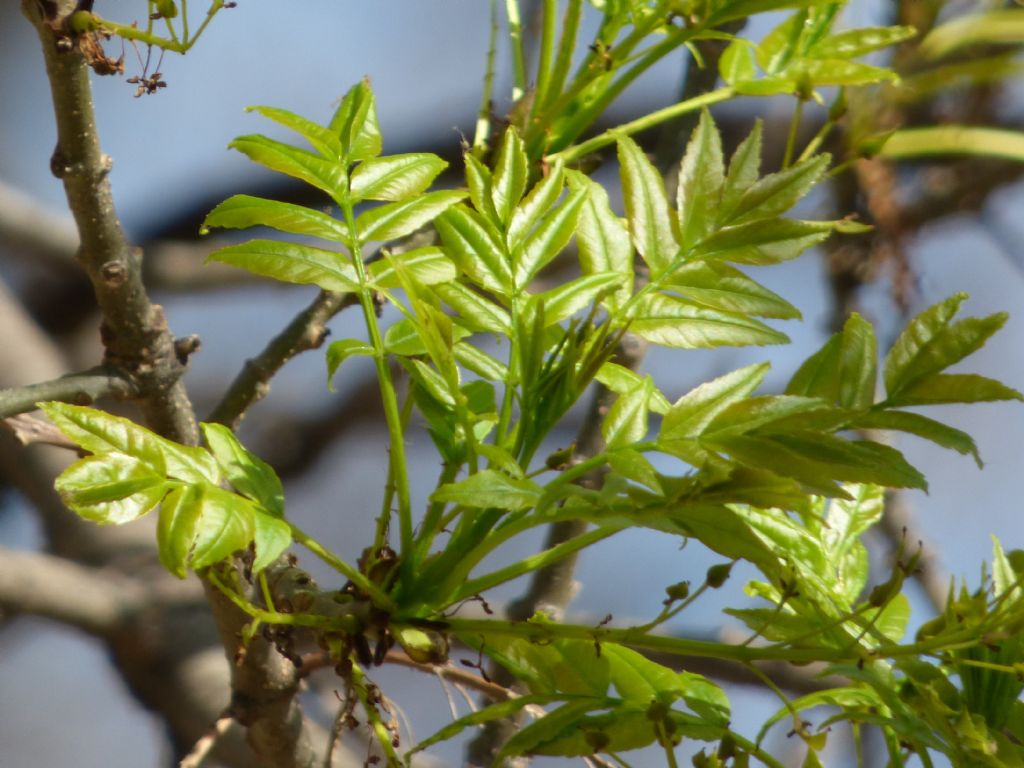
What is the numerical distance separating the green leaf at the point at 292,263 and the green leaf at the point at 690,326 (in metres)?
0.09

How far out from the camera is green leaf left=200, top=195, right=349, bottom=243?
303 millimetres

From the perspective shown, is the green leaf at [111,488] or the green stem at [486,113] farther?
the green stem at [486,113]

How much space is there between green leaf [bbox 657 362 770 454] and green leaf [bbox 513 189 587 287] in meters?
0.06

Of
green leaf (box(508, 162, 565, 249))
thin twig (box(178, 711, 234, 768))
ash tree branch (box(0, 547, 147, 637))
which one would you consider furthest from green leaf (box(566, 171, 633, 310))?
ash tree branch (box(0, 547, 147, 637))

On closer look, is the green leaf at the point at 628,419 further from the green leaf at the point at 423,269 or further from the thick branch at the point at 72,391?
the thick branch at the point at 72,391

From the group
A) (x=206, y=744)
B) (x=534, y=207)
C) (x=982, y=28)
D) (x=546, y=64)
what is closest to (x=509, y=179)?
(x=534, y=207)

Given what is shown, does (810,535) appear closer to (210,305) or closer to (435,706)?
(435,706)

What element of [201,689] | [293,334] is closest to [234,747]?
[201,689]

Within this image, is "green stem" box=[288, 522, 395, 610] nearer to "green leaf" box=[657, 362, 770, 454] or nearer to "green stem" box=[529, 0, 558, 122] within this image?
"green leaf" box=[657, 362, 770, 454]

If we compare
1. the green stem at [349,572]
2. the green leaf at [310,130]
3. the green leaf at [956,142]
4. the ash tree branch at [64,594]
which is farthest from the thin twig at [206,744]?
the green leaf at [956,142]

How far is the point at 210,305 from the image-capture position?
117 centimetres

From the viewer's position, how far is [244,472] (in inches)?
11.7

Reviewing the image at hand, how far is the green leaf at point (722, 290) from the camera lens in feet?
1.03

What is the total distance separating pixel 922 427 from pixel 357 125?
0.62ft
